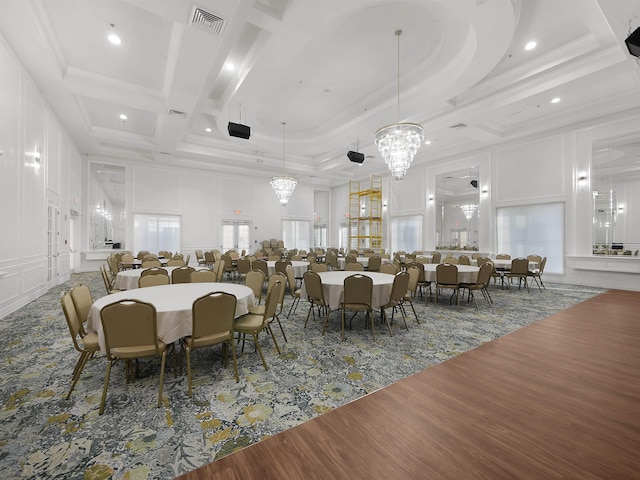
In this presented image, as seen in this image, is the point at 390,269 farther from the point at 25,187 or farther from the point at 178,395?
the point at 25,187

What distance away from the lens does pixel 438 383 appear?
276 cm

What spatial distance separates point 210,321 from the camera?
2.74 m

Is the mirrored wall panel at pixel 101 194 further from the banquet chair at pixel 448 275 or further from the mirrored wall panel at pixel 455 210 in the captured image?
the mirrored wall panel at pixel 455 210

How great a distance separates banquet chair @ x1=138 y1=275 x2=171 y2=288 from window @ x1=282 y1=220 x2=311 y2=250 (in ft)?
36.4

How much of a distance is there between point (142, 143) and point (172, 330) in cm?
1003

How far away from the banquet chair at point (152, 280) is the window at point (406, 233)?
10.6 m

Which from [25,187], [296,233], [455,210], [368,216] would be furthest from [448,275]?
[296,233]

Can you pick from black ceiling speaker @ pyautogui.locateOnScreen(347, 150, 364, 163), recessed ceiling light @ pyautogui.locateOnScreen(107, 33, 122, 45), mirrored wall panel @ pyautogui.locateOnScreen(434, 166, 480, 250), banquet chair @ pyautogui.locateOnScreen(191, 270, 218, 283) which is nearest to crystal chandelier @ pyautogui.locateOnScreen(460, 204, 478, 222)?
mirrored wall panel @ pyautogui.locateOnScreen(434, 166, 480, 250)

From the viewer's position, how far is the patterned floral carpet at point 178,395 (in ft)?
6.15

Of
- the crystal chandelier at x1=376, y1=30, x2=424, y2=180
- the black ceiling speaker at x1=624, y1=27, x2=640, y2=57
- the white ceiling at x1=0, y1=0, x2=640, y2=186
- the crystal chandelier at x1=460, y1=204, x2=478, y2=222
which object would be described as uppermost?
the white ceiling at x1=0, y1=0, x2=640, y2=186

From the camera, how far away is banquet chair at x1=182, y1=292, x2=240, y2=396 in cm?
264

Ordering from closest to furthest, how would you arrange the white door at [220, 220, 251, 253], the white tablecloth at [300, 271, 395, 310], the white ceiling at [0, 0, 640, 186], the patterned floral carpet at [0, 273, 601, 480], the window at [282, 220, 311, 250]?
the patterned floral carpet at [0, 273, 601, 480], the white tablecloth at [300, 271, 395, 310], the white ceiling at [0, 0, 640, 186], the white door at [220, 220, 251, 253], the window at [282, 220, 311, 250]

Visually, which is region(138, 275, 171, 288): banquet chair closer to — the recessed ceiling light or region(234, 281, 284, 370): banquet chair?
region(234, 281, 284, 370): banquet chair

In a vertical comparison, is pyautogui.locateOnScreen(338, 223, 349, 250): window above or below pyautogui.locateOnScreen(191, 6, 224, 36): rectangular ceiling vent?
below
